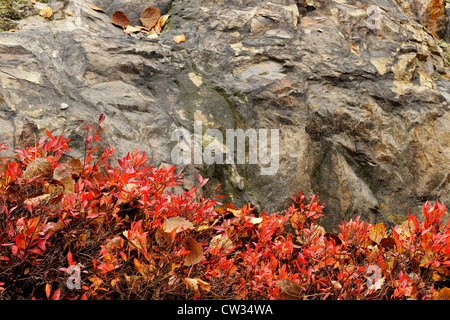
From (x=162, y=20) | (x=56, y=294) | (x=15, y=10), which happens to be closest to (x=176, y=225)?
(x=56, y=294)

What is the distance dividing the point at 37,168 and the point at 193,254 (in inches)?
41.5

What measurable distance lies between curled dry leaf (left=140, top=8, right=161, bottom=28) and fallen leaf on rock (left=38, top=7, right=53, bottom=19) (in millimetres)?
953

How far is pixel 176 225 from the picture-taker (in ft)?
6.79

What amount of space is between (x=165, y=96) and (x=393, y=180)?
2214 mm

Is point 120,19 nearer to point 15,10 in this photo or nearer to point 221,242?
point 15,10

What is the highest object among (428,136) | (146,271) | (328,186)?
(428,136)

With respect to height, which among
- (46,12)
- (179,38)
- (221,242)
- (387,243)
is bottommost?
(221,242)

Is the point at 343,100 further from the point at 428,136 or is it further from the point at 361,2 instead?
the point at 361,2

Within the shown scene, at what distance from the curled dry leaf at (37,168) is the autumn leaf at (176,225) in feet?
2.63

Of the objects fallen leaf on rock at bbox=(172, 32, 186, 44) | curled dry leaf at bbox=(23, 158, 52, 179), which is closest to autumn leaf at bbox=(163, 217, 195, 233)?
curled dry leaf at bbox=(23, 158, 52, 179)

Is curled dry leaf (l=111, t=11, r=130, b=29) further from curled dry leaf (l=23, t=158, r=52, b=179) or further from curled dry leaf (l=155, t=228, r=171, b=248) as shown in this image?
curled dry leaf (l=155, t=228, r=171, b=248)

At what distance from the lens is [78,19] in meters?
3.80
